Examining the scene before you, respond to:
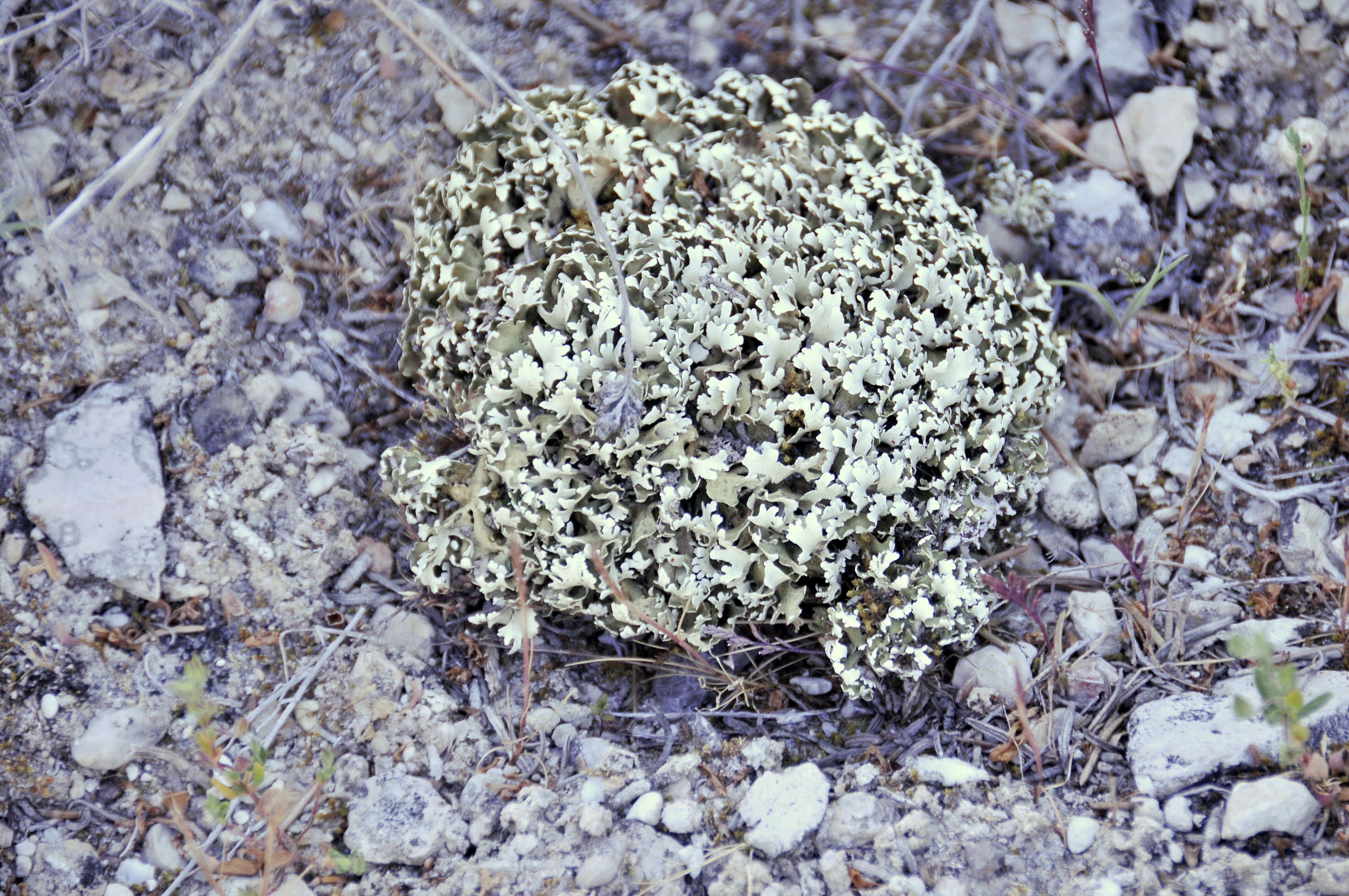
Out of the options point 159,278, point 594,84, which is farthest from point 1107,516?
point 159,278

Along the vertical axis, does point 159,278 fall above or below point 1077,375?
above

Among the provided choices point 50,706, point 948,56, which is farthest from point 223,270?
point 948,56

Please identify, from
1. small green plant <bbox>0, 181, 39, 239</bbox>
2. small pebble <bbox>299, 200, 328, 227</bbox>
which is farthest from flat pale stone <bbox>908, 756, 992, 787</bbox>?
small green plant <bbox>0, 181, 39, 239</bbox>

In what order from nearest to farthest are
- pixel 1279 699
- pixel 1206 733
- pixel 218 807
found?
pixel 1279 699
pixel 218 807
pixel 1206 733

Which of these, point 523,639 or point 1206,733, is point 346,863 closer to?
point 523,639

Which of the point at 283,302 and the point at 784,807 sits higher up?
the point at 283,302

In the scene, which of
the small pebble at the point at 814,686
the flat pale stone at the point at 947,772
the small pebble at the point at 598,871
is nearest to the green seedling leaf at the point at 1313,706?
the flat pale stone at the point at 947,772

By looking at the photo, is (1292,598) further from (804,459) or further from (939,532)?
(804,459)
